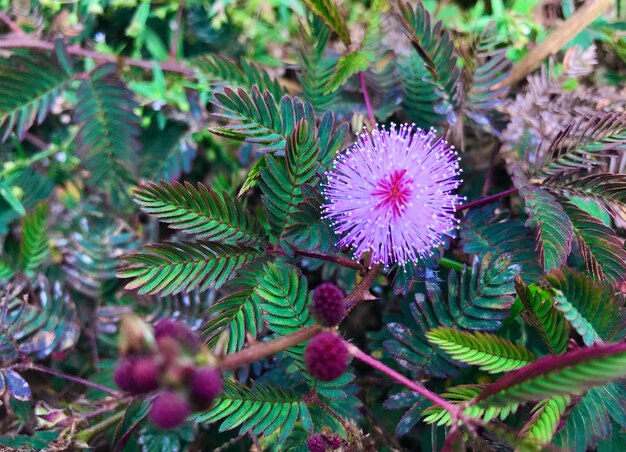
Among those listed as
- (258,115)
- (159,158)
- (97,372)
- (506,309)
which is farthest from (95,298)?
(506,309)

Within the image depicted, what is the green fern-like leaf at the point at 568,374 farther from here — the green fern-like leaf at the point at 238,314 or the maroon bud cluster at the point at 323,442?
the green fern-like leaf at the point at 238,314

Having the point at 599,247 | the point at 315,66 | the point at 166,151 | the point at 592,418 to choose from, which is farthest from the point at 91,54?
the point at 592,418

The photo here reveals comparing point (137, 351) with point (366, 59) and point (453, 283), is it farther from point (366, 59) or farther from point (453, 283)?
point (366, 59)

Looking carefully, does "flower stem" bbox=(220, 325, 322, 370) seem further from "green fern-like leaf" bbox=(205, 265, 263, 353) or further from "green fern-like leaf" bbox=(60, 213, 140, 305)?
"green fern-like leaf" bbox=(60, 213, 140, 305)

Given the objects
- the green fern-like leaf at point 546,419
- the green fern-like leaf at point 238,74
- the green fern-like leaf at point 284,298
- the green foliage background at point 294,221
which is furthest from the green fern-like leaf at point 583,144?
the green fern-like leaf at point 238,74

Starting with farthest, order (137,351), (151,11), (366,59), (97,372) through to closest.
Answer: (151,11) < (97,372) < (366,59) < (137,351)

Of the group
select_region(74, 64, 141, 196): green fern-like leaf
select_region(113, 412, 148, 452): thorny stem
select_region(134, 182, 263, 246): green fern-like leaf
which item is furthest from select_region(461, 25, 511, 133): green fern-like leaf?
select_region(113, 412, 148, 452): thorny stem
